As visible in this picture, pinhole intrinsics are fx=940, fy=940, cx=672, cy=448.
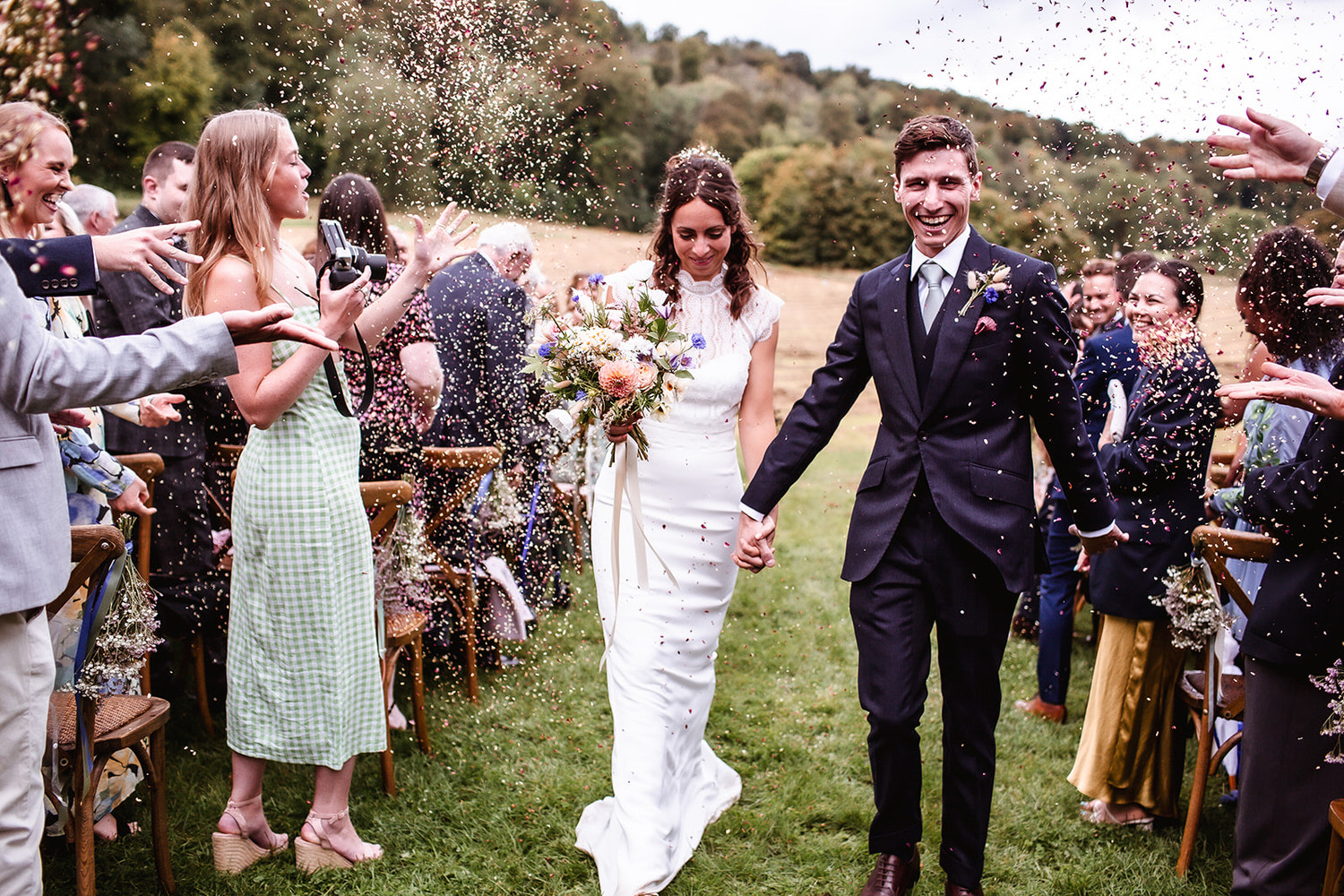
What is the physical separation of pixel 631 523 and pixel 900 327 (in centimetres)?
126

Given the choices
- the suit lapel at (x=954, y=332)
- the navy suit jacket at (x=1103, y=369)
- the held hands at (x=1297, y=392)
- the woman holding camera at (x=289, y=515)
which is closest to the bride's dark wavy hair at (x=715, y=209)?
the woman holding camera at (x=289, y=515)

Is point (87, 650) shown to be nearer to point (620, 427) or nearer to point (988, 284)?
point (620, 427)

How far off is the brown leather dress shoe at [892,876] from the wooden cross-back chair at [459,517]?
243 centimetres

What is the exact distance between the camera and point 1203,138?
262cm

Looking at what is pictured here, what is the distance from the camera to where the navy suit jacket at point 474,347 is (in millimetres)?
5344

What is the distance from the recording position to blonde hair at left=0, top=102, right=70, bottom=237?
2.48 meters

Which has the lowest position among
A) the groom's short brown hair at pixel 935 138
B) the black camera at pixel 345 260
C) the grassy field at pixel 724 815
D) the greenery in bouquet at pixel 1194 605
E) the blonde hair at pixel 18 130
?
the grassy field at pixel 724 815

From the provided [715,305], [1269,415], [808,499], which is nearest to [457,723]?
[715,305]

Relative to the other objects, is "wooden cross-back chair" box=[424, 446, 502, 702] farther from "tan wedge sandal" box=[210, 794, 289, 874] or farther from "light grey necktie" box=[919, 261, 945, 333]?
"light grey necktie" box=[919, 261, 945, 333]

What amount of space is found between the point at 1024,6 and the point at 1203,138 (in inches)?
27.6

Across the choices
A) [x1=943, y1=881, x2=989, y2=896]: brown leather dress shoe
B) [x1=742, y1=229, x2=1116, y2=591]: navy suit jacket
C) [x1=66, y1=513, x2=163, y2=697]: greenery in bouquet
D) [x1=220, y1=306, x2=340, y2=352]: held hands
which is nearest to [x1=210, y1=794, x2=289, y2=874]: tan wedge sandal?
[x1=66, y1=513, x2=163, y2=697]: greenery in bouquet

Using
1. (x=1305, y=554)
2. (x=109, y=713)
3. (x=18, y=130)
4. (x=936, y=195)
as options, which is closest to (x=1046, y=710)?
(x=1305, y=554)

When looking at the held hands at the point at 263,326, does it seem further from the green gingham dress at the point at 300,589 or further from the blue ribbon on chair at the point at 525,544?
the blue ribbon on chair at the point at 525,544

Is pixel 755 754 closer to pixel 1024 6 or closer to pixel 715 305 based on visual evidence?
pixel 715 305
